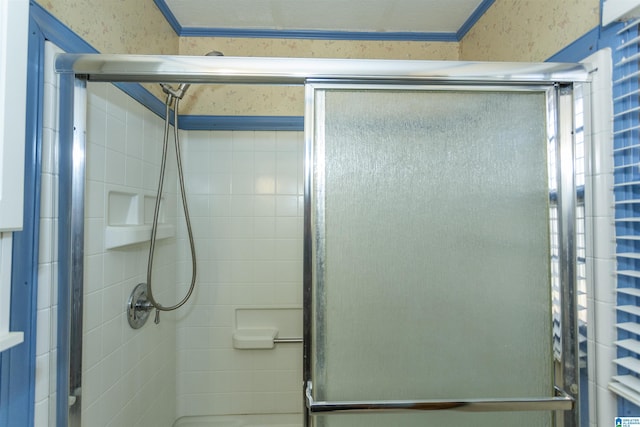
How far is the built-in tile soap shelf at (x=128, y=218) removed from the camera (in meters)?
1.02

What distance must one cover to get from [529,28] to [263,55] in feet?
4.01

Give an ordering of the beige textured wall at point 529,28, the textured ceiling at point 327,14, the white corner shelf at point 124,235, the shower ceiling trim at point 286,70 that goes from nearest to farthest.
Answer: the shower ceiling trim at point 286,70 → the beige textured wall at point 529,28 → the white corner shelf at point 124,235 → the textured ceiling at point 327,14

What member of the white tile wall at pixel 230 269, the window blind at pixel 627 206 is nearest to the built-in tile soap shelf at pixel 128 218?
the white tile wall at pixel 230 269

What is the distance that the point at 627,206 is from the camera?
2.54ft

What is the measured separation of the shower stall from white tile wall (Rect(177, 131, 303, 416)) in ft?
2.66

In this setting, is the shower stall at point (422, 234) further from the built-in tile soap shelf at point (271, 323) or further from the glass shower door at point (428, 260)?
the built-in tile soap shelf at point (271, 323)

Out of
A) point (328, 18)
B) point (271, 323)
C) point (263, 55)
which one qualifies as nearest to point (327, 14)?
point (328, 18)

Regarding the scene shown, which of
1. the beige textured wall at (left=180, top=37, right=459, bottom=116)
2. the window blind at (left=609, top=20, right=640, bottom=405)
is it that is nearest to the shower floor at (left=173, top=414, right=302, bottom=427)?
the window blind at (left=609, top=20, right=640, bottom=405)

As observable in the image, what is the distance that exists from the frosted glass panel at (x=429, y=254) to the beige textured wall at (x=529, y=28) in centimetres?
37

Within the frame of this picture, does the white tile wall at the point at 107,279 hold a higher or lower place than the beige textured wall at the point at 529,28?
lower

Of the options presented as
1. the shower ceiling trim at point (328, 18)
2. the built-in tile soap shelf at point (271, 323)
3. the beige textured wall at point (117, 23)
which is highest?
the shower ceiling trim at point (328, 18)

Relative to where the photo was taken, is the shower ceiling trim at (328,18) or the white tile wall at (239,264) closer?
the shower ceiling trim at (328,18)

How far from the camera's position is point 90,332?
0.94 meters

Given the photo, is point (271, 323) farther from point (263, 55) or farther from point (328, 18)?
point (328, 18)
